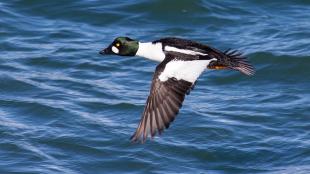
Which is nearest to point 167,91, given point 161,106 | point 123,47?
point 161,106

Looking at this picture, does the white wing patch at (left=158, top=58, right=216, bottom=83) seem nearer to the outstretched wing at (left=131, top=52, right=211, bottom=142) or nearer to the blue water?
the outstretched wing at (left=131, top=52, right=211, bottom=142)

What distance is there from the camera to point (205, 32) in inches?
511

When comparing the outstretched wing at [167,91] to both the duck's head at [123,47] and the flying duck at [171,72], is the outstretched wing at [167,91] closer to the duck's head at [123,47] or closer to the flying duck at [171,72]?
the flying duck at [171,72]

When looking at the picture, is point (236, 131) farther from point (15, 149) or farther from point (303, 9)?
point (303, 9)

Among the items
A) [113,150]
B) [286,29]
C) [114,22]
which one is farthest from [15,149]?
[286,29]

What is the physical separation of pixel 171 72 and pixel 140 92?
10.2ft

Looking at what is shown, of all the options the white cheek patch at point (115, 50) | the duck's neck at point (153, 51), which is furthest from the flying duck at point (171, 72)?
the white cheek patch at point (115, 50)

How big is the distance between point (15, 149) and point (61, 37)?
2.99 meters

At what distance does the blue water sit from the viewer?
10.1 metres

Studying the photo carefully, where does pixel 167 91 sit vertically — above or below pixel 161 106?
above

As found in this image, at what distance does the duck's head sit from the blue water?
122 centimetres

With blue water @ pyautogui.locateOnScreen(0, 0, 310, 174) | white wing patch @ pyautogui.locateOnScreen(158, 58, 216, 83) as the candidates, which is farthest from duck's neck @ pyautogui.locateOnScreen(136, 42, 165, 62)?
blue water @ pyautogui.locateOnScreen(0, 0, 310, 174)

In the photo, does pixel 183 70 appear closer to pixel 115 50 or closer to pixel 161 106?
pixel 161 106

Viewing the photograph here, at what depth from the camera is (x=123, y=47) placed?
30.9 feet
